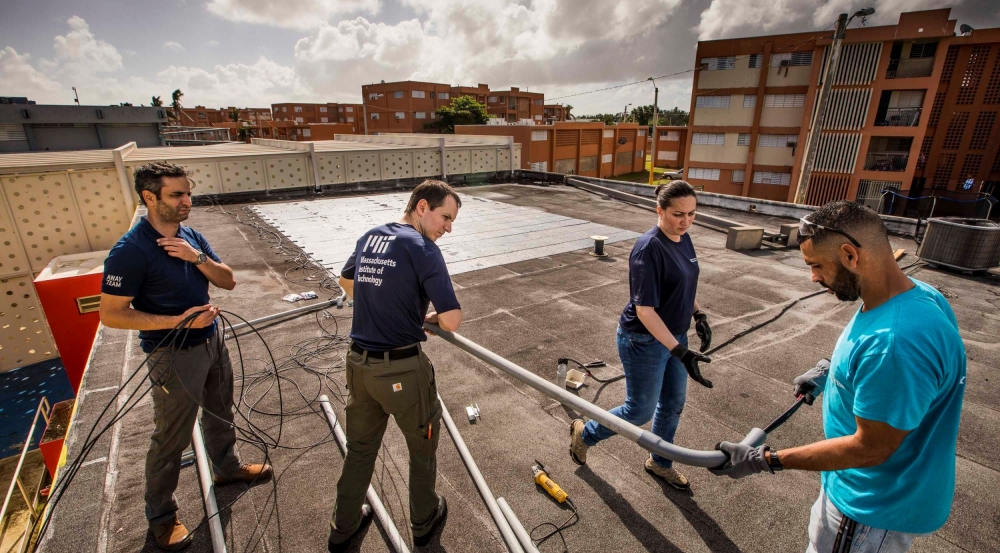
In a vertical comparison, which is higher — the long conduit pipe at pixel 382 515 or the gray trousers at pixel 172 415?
the gray trousers at pixel 172 415

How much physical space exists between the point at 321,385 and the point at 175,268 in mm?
2022

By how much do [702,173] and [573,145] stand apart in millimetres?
13793

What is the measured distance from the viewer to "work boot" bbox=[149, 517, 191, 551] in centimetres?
273

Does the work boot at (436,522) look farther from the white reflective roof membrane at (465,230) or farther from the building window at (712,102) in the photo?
the building window at (712,102)

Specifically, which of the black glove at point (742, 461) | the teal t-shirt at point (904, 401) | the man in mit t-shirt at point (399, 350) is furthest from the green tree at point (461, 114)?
the teal t-shirt at point (904, 401)

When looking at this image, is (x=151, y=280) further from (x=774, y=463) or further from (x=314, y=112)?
(x=314, y=112)

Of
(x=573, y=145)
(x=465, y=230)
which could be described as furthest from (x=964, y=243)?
(x=573, y=145)

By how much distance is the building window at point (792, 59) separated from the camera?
32291mm

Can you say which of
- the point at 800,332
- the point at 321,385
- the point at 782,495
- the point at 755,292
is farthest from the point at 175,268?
the point at 755,292

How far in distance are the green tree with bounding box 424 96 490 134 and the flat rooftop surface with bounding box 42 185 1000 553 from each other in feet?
184

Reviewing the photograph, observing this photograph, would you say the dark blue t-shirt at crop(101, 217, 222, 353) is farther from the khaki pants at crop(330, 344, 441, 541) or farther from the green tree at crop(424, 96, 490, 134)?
the green tree at crop(424, 96, 490, 134)

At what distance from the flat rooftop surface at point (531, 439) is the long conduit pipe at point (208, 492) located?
144mm

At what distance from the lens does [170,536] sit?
275 cm

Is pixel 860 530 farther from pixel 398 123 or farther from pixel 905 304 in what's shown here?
pixel 398 123
